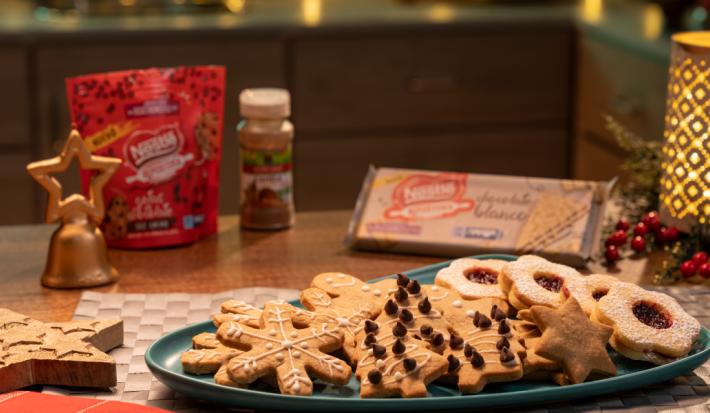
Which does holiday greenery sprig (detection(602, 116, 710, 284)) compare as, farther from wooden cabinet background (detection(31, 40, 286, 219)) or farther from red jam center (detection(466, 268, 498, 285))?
wooden cabinet background (detection(31, 40, 286, 219))

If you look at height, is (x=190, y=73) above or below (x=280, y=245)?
above

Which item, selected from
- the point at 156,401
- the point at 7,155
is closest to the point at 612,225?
the point at 156,401

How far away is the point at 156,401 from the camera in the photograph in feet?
3.24

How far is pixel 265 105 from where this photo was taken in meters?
1.49

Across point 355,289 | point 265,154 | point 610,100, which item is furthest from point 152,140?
point 610,100

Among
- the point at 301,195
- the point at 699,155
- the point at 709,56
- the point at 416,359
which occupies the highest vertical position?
the point at 709,56

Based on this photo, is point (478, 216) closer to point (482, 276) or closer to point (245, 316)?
point (482, 276)

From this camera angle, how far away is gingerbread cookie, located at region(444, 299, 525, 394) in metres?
0.95

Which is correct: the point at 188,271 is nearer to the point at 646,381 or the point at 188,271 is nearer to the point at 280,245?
the point at 280,245

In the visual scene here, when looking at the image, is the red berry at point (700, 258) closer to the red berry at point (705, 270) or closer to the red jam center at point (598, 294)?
the red berry at point (705, 270)

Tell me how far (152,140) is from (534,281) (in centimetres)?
55

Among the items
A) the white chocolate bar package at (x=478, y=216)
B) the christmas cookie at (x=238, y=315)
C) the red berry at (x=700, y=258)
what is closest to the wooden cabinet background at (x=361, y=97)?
the white chocolate bar package at (x=478, y=216)

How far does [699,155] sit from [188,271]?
2.02ft

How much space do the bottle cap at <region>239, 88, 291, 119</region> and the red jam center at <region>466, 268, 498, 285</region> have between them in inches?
15.9
